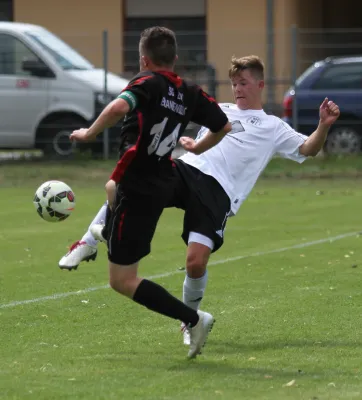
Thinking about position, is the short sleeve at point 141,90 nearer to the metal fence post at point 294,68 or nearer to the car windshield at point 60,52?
the car windshield at point 60,52

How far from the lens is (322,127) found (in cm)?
782

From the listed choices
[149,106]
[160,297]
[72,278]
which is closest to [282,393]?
[160,297]

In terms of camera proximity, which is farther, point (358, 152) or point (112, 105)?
point (358, 152)

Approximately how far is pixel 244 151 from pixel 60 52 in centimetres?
1390

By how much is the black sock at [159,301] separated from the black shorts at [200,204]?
665 millimetres

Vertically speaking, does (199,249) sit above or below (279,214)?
above

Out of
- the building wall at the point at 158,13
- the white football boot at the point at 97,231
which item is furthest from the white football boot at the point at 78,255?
the building wall at the point at 158,13

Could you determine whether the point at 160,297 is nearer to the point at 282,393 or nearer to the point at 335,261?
the point at 282,393

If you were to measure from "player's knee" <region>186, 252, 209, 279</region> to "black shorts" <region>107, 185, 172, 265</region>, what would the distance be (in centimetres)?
64

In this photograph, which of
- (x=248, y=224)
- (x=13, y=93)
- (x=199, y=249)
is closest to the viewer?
(x=199, y=249)

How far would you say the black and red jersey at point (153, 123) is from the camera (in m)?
6.68

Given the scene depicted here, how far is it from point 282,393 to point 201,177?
197 cm

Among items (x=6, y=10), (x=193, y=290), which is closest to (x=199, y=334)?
(x=193, y=290)

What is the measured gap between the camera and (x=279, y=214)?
1500 cm
